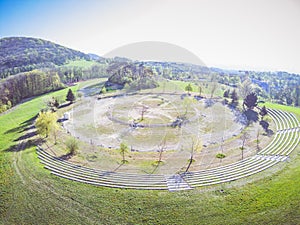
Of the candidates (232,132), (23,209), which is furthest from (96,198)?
(232,132)

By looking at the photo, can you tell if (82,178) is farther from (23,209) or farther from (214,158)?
(214,158)

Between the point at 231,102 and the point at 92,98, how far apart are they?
2957 centimetres

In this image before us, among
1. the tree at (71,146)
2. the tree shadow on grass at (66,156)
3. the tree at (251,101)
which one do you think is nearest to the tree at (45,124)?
the tree at (71,146)

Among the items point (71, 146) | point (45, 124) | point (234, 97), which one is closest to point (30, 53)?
point (45, 124)

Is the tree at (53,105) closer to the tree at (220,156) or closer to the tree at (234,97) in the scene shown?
the tree at (220,156)

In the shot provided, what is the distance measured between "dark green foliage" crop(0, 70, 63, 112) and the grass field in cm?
2830

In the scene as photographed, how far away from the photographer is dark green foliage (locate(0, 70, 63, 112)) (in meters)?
42.6

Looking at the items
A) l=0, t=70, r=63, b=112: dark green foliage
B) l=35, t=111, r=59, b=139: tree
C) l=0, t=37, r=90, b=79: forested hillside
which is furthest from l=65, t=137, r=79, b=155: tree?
l=0, t=37, r=90, b=79: forested hillside

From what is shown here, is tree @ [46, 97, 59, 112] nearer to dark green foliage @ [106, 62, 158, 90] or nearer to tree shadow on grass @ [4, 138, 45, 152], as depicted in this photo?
tree shadow on grass @ [4, 138, 45, 152]

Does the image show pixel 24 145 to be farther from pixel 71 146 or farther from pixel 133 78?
pixel 133 78

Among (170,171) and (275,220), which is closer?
(275,220)

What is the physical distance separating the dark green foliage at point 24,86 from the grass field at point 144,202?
2830 cm

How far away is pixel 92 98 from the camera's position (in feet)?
155

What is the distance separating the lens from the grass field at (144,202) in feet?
Result: 47.2
